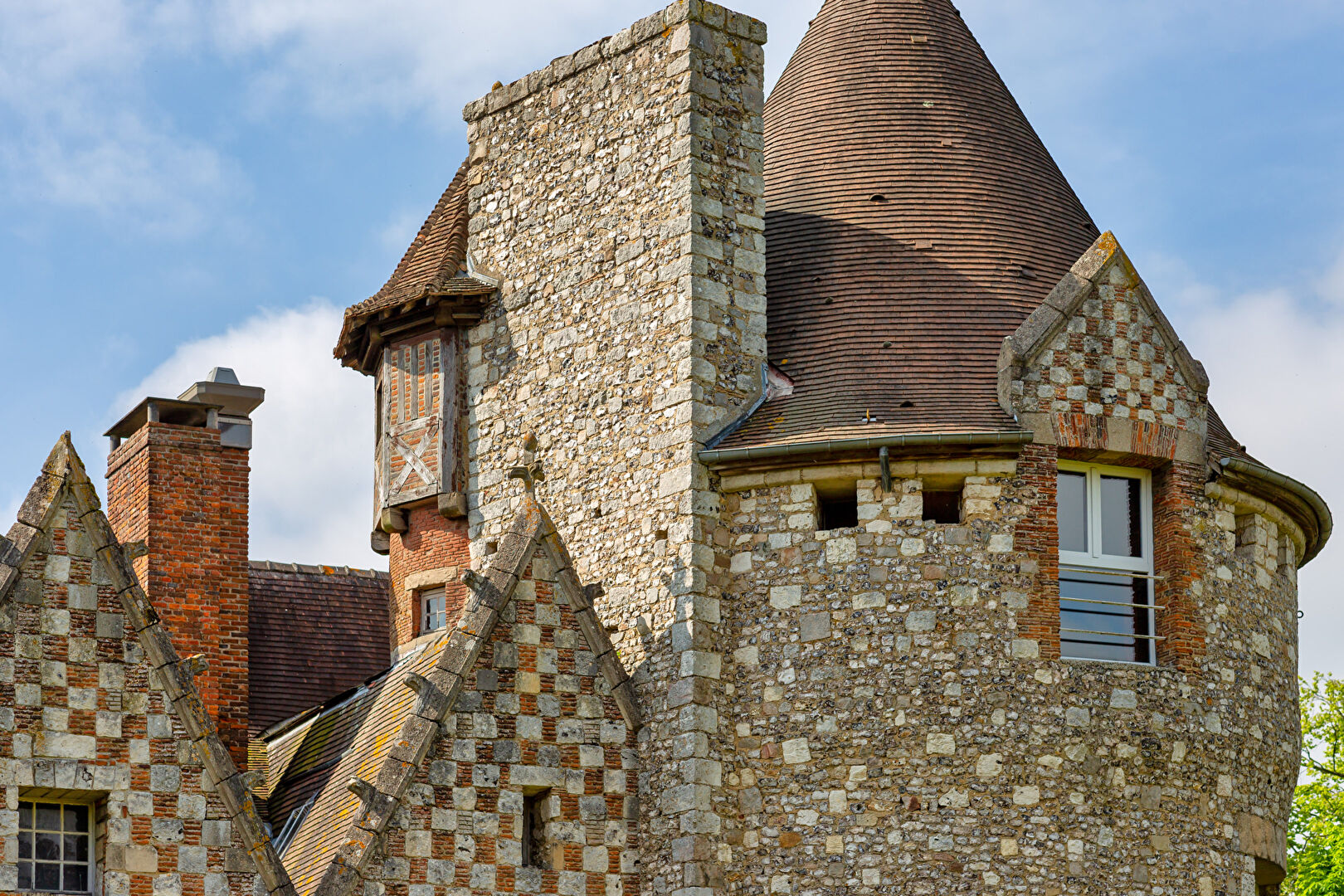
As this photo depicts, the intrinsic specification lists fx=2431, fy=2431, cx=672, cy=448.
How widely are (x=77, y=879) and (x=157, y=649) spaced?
202 centimetres

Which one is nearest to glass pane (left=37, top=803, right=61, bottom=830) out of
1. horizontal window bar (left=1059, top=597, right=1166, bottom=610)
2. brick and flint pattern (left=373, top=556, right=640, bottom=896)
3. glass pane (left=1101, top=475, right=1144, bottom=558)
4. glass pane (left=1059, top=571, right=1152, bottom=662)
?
brick and flint pattern (left=373, top=556, right=640, bottom=896)

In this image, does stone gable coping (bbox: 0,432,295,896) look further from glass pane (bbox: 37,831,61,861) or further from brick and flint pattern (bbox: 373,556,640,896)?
glass pane (bbox: 37,831,61,861)

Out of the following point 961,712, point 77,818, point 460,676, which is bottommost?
point 77,818

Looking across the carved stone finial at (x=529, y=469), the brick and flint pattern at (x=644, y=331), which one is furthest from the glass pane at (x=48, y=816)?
the carved stone finial at (x=529, y=469)

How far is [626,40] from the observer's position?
24.5m

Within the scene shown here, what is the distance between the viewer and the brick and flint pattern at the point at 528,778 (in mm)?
21422

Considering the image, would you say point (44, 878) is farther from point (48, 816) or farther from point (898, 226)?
point (898, 226)

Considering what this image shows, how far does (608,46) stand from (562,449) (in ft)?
13.6

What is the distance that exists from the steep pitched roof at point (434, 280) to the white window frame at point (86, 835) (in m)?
6.95

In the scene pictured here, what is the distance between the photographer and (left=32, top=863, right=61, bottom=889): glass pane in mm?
20203

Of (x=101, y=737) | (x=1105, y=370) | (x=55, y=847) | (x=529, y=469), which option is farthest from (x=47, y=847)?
(x=1105, y=370)

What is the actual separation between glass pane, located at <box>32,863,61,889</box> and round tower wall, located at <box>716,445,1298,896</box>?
5888 mm

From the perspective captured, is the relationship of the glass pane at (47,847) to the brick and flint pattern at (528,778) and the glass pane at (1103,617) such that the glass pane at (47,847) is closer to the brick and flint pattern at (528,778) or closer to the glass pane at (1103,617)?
the brick and flint pattern at (528,778)

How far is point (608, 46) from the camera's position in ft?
81.0
